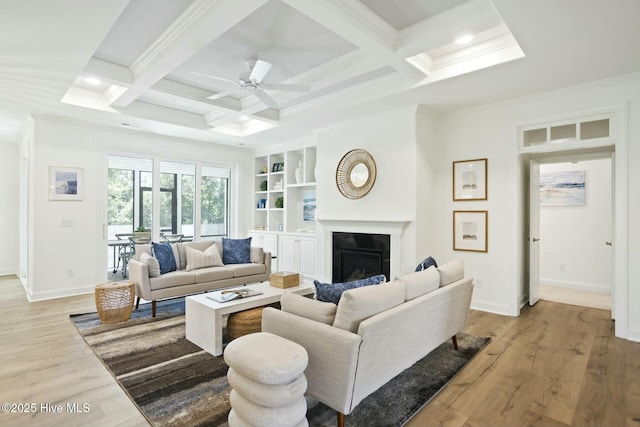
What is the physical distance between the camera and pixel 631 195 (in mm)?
→ 3549

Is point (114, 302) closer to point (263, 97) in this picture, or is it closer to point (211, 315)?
point (211, 315)

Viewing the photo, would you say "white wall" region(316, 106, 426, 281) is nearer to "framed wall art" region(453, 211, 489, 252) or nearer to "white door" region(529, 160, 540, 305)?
"framed wall art" region(453, 211, 489, 252)

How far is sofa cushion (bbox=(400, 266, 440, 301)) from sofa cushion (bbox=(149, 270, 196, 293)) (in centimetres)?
301

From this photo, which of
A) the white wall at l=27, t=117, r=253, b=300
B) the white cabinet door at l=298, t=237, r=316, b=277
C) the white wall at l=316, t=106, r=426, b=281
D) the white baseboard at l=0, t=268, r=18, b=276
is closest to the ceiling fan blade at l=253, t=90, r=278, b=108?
the white wall at l=316, t=106, r=426, b=281

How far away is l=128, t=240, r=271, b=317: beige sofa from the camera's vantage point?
4.18 metres

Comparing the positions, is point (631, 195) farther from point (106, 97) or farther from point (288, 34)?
point (106, 97)

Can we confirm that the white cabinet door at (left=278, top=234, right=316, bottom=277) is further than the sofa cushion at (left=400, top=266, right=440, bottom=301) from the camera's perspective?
Yes

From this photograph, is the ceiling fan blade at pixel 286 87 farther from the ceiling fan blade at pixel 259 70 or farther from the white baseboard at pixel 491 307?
the white baseboard at pixel 491 307

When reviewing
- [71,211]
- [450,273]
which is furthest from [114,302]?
[450,273]

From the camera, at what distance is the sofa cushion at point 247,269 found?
16.4 feet

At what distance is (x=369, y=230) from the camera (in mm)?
5008

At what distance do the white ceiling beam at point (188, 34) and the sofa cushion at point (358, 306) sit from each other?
6.70 feet

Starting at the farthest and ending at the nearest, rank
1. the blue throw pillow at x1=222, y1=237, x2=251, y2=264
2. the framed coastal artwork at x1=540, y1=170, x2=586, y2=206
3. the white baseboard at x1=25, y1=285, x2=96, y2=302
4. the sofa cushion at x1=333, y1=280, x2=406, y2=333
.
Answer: the framed coastal artwork at x1=540, y1=170, x2=586, y2=206, the blue throw pillow at x1=222, y1=237, x2=251, y2=264, the white baseboard at x1=25, y1=285, x2=96, y2=302, the sofa cushion at x1=333, y1=280, x2=406, y2=333

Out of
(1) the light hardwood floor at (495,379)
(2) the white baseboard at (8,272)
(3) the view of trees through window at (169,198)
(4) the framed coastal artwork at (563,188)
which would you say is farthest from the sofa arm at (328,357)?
(2) the white baseboard at (8,272)
